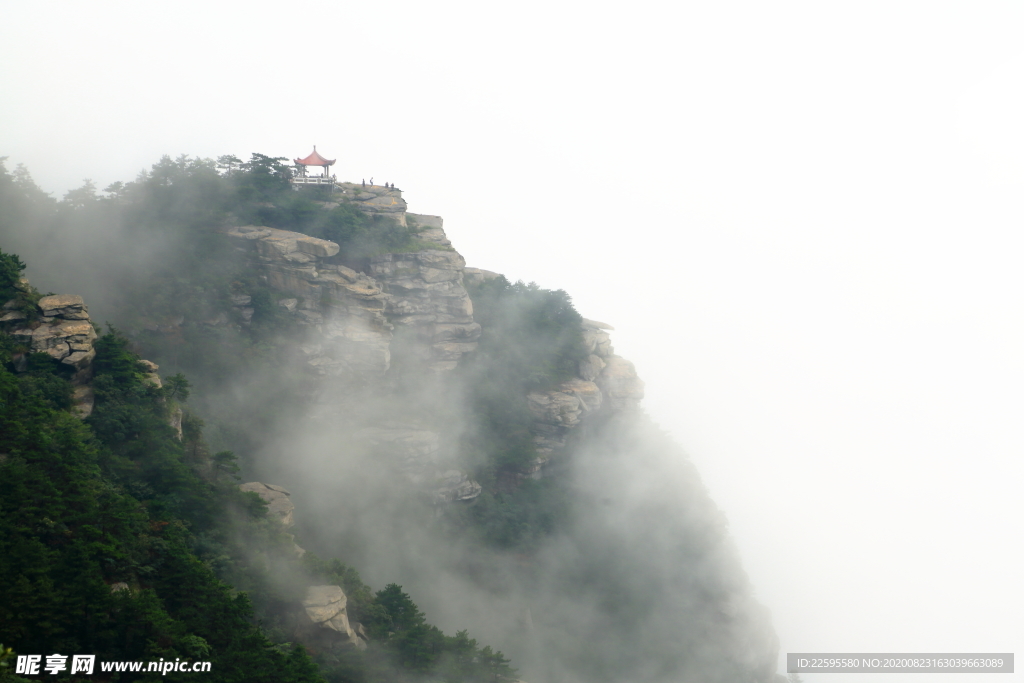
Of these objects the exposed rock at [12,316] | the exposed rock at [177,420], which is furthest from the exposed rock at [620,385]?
the exposed rock at [12,316]

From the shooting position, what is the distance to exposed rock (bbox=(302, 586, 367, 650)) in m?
30.6

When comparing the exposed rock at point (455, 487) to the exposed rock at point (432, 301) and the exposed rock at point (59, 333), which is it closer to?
the exposed rock at point (432, 301)

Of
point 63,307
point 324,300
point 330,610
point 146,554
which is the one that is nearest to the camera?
point 146,554

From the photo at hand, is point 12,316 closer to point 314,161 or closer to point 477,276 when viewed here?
point 314,161

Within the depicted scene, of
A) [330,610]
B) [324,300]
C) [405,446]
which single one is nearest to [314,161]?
[324,300]

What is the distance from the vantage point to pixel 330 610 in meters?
31.2

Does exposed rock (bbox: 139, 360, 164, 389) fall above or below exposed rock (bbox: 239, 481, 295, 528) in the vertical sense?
above

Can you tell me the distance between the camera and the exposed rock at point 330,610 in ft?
101

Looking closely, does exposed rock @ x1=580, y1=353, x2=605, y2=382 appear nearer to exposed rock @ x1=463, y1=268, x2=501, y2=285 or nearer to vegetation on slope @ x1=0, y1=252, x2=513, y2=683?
exposed rock @ x1=463, y1=268, x2=501, y2=285

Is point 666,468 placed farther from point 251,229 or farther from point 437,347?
point 251,229

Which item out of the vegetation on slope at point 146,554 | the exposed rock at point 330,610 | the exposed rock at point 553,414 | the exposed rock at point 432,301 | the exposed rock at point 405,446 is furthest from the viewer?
the exposed rock at point 553,414

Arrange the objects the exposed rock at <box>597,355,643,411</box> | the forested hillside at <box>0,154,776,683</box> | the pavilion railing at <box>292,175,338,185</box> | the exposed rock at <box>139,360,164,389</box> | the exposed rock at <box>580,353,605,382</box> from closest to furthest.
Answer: the forested hillside at <box>0,154,776,683</box>
the exposed rock at <box>139,360,164,389</box>
the pavilion railing at <box>292,175,338,185</box>
the exposed rock at <box>580,353,605,382</box>
the exposed rock at <box>597,355,643,411</box>

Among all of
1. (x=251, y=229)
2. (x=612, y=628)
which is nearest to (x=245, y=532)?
(x=251, y=229)

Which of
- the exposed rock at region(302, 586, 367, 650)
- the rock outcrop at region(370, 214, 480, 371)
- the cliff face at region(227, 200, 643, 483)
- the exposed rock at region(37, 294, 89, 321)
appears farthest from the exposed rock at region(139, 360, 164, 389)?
the rock outcrop at region(370, 214, 480, 371)
